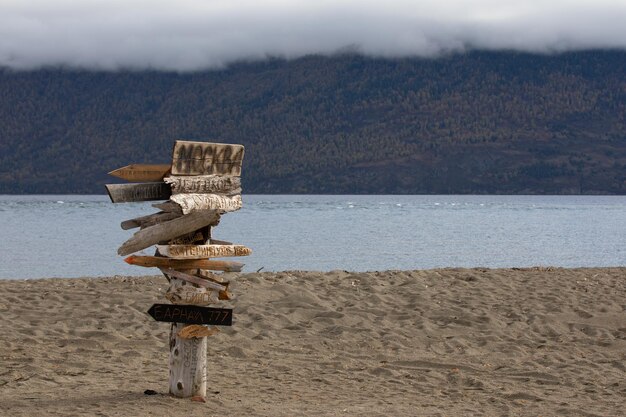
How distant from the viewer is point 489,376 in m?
12.3

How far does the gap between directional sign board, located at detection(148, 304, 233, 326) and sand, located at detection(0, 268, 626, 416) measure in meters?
0.97

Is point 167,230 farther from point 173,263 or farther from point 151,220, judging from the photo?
point 173,263

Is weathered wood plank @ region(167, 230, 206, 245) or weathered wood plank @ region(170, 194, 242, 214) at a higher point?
weathered wood plank @ region(170, 194, 242, 214)

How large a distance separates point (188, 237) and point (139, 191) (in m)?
0.78

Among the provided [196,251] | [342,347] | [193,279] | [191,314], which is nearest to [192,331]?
[191,314]

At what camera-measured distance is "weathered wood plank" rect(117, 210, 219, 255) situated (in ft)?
31.8

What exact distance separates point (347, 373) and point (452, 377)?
1.42m

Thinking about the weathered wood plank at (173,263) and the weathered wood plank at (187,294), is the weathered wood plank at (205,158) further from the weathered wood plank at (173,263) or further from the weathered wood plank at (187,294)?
the weathered wood plank at (187,294)

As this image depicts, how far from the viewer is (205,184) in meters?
9.95

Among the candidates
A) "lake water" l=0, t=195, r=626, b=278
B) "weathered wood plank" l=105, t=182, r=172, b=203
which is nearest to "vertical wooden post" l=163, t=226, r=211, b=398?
"weathered wood plank" l=105, t=182, r=172, b=203

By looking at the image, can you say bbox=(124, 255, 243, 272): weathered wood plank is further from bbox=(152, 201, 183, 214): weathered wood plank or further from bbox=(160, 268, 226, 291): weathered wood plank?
bbox=(152, 201, 183, 214): weathered wood plank

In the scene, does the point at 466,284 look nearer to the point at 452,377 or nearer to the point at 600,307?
the point at 600,307

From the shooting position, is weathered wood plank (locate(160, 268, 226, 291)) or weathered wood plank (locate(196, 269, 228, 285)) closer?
weathered wood plank (locate(160, 268, 226, 291))

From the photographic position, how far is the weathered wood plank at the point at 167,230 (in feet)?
31.8
